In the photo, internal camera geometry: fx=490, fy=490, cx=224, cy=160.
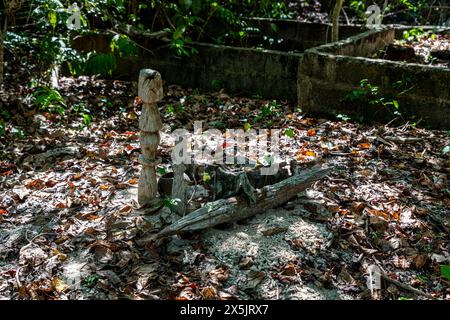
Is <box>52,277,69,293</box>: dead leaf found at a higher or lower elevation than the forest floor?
lower

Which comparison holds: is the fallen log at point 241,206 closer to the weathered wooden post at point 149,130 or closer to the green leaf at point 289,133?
the weathered wooden post at point 149,130

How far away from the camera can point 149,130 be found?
10.3 ft

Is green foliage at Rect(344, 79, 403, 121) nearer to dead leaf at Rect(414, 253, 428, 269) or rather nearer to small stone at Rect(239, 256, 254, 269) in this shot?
dead leaf at Rect(414, 253, 428, 269)

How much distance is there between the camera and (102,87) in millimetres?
6738

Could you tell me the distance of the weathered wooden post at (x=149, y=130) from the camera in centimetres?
304

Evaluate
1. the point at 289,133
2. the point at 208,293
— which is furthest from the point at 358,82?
the point at 208,293

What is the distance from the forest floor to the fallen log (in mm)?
85

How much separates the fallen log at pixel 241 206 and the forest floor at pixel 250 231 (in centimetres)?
8

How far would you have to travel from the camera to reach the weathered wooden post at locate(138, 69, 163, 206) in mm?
3039

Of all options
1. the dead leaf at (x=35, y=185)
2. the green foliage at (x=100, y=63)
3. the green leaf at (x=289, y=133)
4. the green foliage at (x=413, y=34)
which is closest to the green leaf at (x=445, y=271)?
the green leaf at (x=289, y=133)

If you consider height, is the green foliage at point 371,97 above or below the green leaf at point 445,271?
above

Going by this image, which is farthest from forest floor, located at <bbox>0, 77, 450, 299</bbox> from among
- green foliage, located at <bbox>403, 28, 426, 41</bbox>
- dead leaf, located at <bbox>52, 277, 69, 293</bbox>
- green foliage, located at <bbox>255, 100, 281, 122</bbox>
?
green foliage, located at <bbox>403, 28, 426, 41</bbox>

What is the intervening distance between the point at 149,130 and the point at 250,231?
92cm
